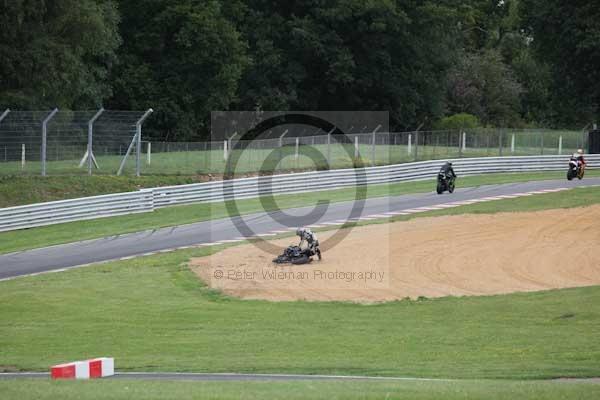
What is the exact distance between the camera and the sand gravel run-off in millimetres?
22219

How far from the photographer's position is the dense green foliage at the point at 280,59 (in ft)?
159

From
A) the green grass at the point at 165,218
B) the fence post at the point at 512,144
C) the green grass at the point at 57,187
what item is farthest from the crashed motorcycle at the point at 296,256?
the fence post at the point at 512,144

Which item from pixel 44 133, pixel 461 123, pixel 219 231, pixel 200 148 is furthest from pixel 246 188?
pixel 461 123

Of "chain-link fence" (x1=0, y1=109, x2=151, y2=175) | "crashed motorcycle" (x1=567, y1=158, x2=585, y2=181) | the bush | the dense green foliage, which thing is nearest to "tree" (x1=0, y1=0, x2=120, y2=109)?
the dense green foliage

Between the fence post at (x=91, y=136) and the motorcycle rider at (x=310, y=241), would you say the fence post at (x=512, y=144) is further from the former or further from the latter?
the motorcycle rider at (x=310, y=241)

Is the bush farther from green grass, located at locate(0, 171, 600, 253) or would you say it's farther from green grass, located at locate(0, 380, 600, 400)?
green grass, located at locate(0, 380, 600, 400)

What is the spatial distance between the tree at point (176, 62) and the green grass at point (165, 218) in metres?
21.9

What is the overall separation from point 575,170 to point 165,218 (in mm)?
18762

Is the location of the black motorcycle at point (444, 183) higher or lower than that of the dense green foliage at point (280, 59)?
lower

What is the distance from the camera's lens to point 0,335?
1792cm

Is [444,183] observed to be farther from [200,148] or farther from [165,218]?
[165,218]

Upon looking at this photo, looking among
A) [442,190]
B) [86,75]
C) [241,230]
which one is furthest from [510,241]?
[86,75]

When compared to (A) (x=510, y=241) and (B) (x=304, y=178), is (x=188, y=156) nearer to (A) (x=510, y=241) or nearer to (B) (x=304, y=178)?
(B) (x=304, y=178)

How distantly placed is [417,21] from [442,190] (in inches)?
1386
